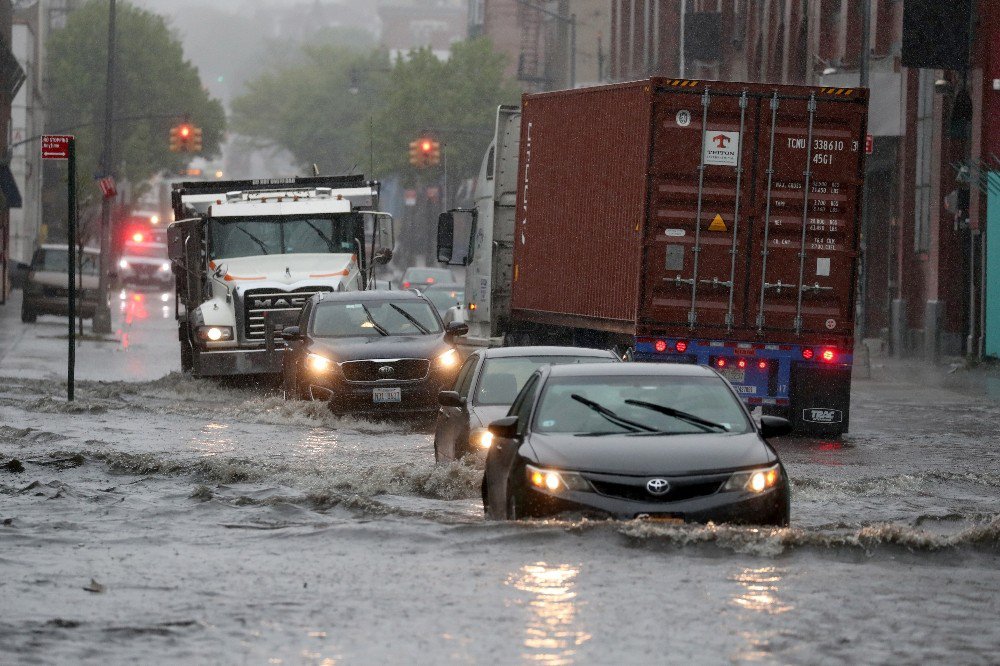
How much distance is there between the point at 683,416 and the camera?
12164 mm

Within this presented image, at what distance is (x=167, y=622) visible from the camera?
9.19m

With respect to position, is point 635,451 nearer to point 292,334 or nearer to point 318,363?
point 318,363

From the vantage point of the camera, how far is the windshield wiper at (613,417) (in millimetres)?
12000

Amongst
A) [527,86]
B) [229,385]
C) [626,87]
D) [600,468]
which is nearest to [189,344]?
[229,385]

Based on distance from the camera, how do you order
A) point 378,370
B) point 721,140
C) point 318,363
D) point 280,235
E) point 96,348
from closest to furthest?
point 721,140, point 378,370, point 318,363, point 280,235, point 96,348

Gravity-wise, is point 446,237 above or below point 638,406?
above

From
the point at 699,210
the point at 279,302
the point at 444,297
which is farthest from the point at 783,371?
the point at 444,297

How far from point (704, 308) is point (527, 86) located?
7988cm

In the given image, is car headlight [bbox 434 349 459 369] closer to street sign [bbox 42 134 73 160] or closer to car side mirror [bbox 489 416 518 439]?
street sign [bbox 42 134 73 160]

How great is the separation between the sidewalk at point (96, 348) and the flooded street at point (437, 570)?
1353cm

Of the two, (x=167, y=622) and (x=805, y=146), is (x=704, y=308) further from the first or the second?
(x=167, y=622)

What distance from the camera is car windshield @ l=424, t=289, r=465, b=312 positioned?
46750 mm

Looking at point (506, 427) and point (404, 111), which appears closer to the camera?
point (506, 427)

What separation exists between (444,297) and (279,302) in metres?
20.6
